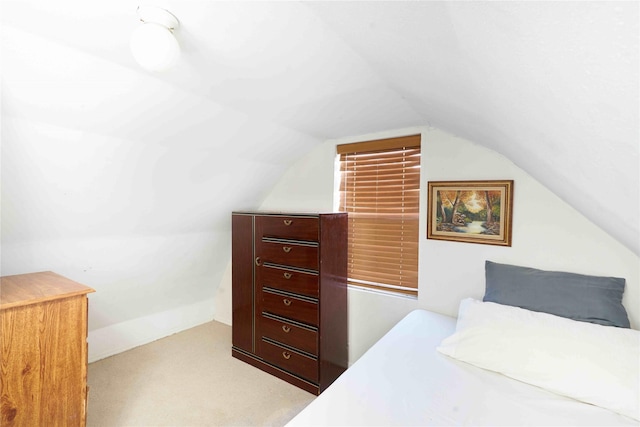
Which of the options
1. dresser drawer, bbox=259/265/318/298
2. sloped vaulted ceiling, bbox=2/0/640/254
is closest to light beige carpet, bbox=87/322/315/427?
dresser drawer, bbox=259/265/318/298

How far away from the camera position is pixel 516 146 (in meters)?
1.35

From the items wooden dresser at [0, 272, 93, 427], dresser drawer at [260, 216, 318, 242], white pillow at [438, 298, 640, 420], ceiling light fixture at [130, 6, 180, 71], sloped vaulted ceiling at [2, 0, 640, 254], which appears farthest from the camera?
dresser drawer at [260, 216, 318, 242]

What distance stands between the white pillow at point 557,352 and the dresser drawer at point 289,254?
0.99 meters

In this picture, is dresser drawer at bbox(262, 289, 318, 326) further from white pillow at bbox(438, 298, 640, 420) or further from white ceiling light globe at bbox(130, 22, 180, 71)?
white ceiling light globe at bbox(130, 22, 180, 71)

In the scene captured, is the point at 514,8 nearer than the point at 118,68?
Yes

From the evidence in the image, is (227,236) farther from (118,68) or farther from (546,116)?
(546,116)

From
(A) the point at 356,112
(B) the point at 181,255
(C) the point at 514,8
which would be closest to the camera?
(C) the point at 514,8

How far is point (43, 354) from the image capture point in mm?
1369

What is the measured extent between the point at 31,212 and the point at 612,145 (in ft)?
8.27

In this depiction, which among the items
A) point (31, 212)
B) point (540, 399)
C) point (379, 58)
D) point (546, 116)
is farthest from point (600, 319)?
point (31, 212)

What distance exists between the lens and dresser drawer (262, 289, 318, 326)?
215 cm

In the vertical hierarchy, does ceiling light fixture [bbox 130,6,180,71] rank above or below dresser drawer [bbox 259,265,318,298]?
above

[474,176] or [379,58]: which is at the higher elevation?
[379,58]

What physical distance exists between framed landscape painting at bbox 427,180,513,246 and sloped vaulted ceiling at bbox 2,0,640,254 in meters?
0.40
